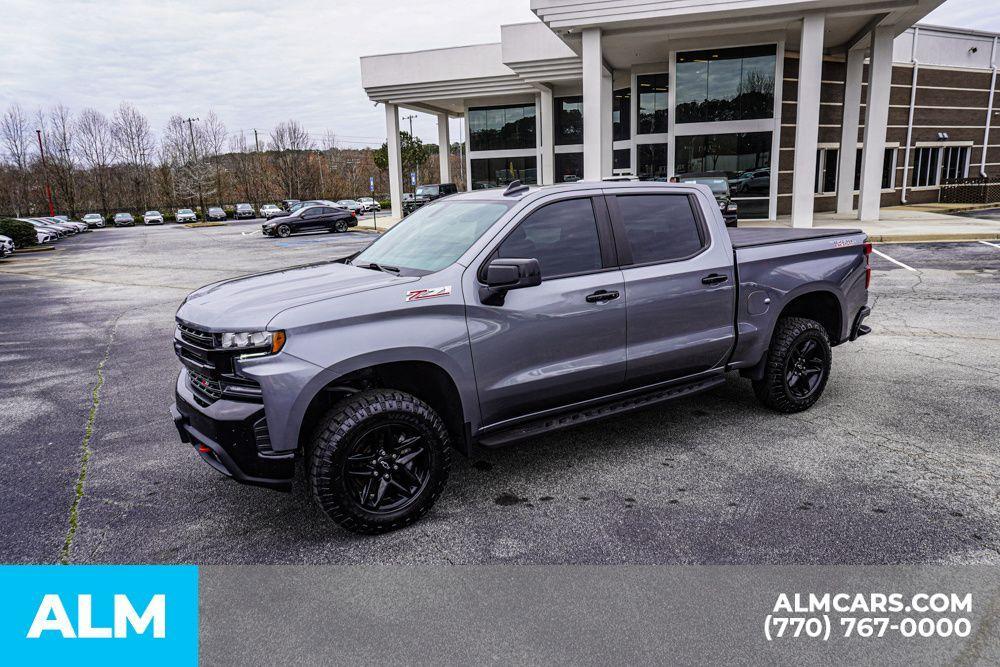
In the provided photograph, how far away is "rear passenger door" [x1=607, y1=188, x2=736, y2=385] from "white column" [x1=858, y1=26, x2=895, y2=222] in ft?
72.2

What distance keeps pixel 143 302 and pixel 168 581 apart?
11165mm

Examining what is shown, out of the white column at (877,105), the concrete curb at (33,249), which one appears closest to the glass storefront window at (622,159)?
the white column at (877,105)

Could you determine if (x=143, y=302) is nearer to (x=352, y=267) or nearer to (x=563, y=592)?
(x=352, y=267)

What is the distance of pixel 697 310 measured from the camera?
5.01 m

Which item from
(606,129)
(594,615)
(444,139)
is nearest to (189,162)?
(444,139)

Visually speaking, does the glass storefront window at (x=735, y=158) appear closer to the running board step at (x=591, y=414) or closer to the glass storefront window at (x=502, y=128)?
the glass storefront window at (x=502, y=128)

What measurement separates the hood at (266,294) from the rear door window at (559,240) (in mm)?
801

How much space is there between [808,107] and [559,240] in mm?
19829

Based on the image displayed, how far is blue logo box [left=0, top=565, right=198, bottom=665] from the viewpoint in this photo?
296 centimetres

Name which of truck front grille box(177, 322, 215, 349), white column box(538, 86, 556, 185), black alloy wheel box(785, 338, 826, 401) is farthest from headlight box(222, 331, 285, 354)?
white column box(538, 86, 556, 185)

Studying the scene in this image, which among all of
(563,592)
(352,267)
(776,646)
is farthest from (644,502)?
(352,267)

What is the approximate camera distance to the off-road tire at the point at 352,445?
364 centimetres

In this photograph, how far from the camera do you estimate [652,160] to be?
90.9ft

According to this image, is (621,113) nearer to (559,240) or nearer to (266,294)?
(559,240)
